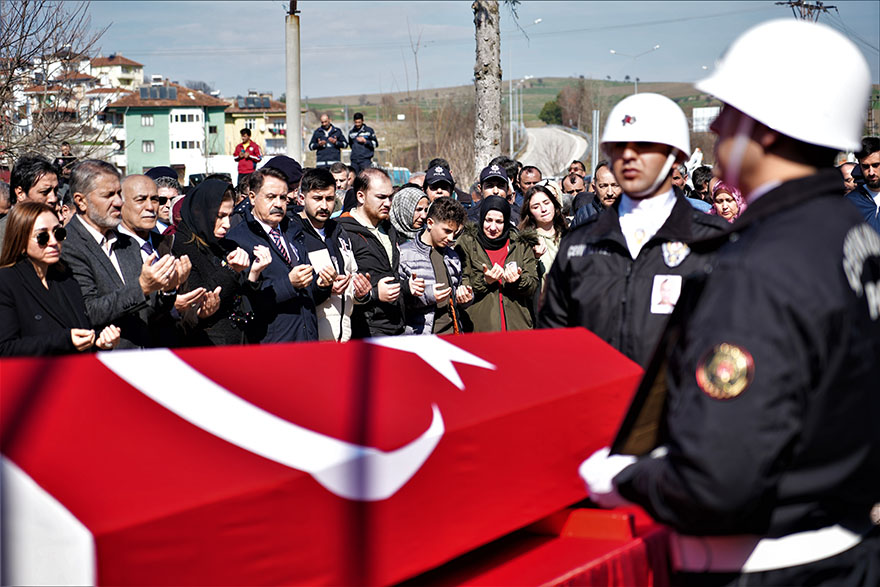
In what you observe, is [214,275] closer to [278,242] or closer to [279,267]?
[279,267]

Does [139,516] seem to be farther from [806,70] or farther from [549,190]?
[549,190]

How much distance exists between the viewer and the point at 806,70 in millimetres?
1927

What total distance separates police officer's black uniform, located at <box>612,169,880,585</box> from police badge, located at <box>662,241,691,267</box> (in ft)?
4.68

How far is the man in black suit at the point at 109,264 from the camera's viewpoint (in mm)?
4844

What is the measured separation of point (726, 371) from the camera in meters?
1.77

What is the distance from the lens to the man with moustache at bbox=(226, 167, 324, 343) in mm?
5789

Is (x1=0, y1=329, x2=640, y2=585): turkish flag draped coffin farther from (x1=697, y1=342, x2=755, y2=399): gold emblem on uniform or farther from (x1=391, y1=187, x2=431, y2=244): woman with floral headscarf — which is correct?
(x1=391, y1=187, x2=431, y2=244): woman with floral headscarf

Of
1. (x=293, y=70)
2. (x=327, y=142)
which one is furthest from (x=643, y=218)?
(x=327, y=142)

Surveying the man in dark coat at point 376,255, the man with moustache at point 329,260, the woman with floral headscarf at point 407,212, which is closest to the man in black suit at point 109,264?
the man with moustache at point 329,260

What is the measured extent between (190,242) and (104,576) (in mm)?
4259

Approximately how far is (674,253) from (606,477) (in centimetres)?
159

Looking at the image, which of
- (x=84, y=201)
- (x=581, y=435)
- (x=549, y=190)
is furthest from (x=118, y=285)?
(x=549, y=190)

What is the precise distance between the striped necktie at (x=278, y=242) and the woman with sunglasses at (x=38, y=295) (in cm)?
152

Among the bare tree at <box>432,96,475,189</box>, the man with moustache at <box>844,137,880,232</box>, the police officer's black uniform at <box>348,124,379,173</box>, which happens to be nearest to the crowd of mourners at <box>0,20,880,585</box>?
the man with moustache at <box>844,137,880,232</box>
